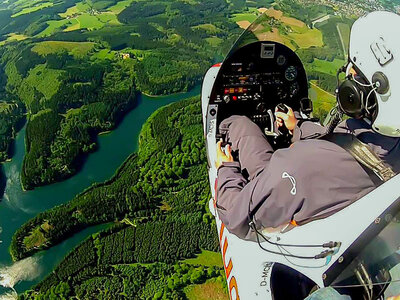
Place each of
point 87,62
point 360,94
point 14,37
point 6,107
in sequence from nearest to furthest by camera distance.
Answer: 1. point 360,94
2. point 6,107
3. point 87,62
4. point 14,37

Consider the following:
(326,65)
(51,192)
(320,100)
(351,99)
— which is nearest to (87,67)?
(51,192)

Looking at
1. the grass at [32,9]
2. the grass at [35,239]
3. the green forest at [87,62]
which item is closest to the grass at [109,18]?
the green forest at [87,62]

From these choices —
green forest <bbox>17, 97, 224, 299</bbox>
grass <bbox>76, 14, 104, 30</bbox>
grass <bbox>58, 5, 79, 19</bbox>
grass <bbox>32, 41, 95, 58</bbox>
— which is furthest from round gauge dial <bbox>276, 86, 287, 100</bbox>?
grass <bbox>58, 5, 79, 19</bbox>

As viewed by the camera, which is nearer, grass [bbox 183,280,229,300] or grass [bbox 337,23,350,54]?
grass [bbox 337,23,350,54]

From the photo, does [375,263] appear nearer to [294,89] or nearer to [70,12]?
[294,89]

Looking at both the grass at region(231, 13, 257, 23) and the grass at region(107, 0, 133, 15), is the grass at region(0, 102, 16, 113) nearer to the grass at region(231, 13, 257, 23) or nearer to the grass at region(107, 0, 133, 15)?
the grass at region(107, 0, 133, 15)

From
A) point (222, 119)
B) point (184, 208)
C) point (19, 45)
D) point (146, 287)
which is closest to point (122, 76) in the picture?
point (19, 45)
